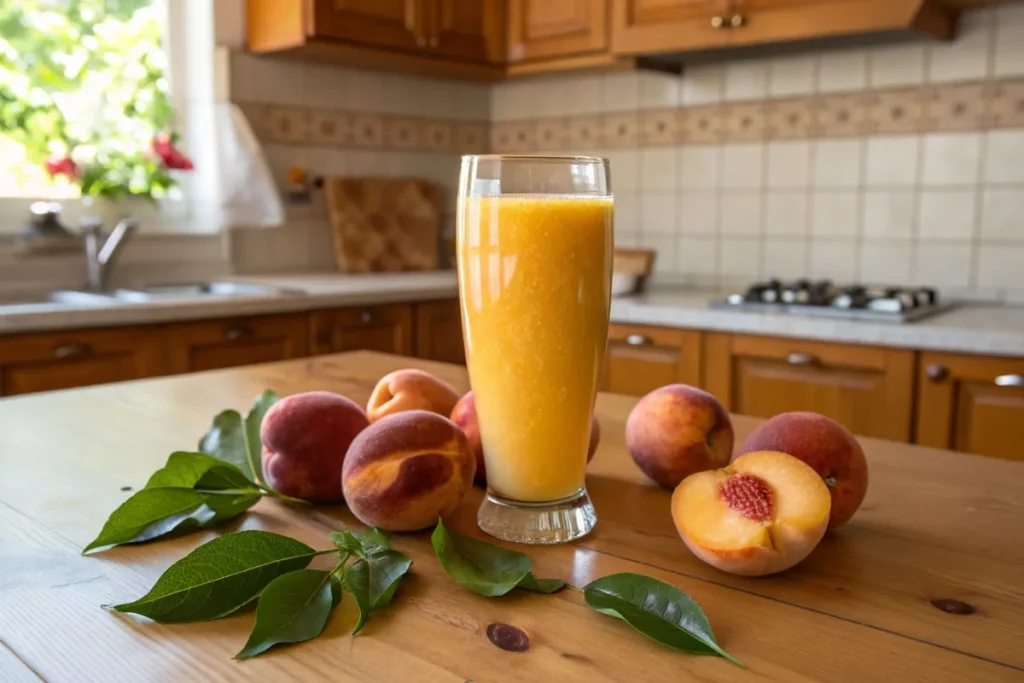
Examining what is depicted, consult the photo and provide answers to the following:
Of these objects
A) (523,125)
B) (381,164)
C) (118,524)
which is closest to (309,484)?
(118,524)

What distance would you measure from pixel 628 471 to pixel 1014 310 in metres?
1.92

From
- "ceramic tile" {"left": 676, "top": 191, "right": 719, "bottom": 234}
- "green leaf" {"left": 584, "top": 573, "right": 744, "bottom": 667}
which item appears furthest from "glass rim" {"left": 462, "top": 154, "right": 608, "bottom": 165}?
"ceramic tile" {"left": 676, "top": 191, "right": 719, "bottom": 234}

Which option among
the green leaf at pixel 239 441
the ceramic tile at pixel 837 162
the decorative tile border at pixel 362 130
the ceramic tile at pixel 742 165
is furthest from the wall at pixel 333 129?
the green leaf at pixel 239 441

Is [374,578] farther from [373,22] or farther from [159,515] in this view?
[373,22]

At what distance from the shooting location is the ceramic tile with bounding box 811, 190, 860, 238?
2.73 m

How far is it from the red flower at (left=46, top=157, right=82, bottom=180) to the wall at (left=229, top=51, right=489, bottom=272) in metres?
0.55

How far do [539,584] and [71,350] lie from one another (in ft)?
5.99

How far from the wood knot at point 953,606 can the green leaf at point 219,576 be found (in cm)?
38

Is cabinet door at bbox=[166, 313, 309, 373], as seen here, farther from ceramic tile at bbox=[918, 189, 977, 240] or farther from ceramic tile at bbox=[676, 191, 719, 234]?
ceramic tile at bbox=[918, 189, 977, 240]

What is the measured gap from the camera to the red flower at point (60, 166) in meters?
2.59

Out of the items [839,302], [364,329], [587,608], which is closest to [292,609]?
[587,608]

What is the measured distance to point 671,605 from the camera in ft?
1.67

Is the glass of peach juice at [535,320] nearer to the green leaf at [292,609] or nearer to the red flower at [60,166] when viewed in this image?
the green leaf at [292,609]

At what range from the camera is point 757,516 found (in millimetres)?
580
